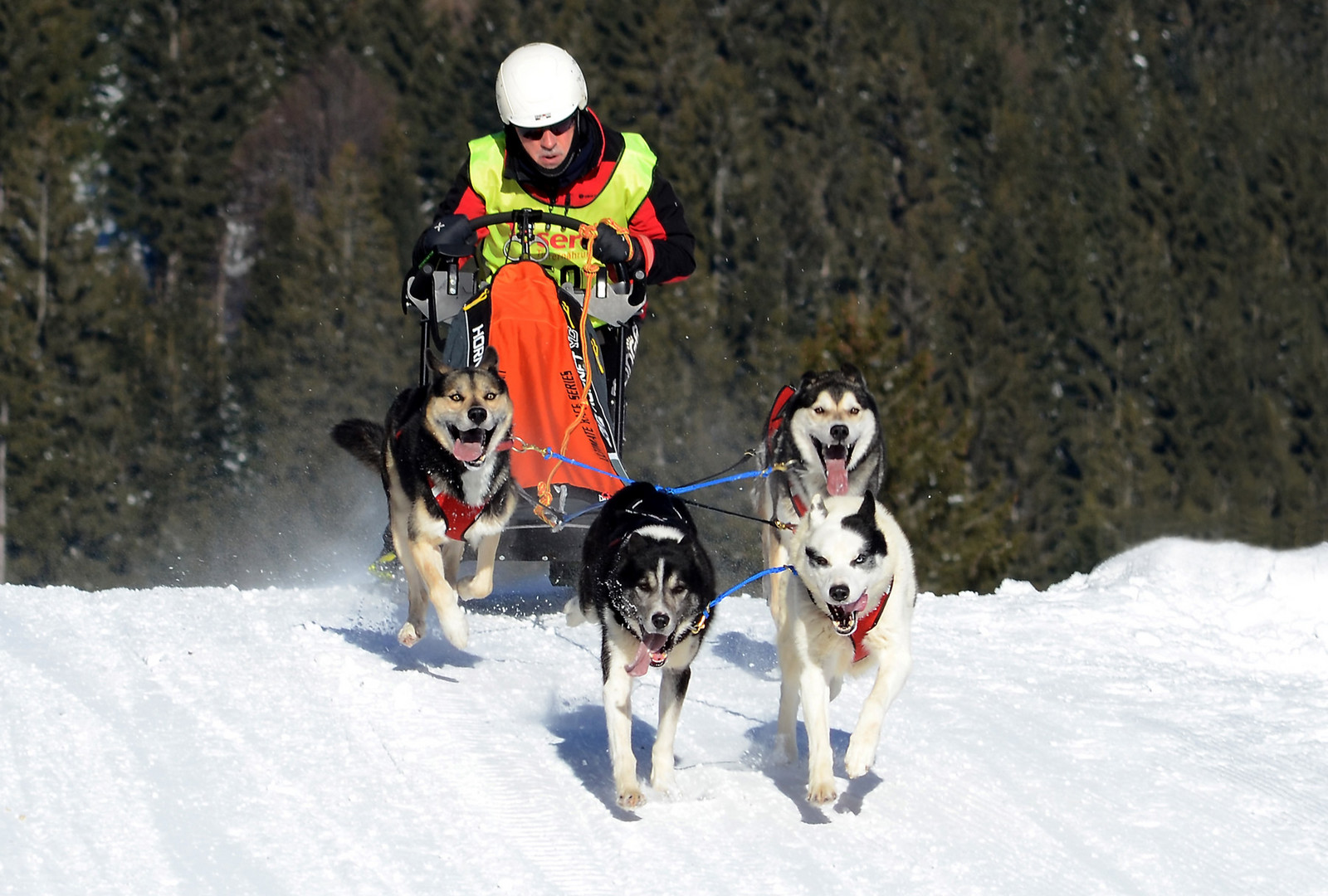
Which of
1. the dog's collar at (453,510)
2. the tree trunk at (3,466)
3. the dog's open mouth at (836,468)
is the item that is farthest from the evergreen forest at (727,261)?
the dog's collar at (453,510)

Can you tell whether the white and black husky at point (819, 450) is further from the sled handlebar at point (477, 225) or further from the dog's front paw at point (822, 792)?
the dog's front paw at point (822, 792)

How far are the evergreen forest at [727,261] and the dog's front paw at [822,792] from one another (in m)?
16.1

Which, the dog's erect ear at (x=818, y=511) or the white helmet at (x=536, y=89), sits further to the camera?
the white helmet at (x=536, y=89)

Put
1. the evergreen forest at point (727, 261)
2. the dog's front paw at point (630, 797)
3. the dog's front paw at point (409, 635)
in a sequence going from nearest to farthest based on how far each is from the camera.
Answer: the dog's front paw at point (630, 797), the dog's front paw at point (409, 635), the evergreen forest at point (727, 261)

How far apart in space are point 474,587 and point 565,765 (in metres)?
1.07

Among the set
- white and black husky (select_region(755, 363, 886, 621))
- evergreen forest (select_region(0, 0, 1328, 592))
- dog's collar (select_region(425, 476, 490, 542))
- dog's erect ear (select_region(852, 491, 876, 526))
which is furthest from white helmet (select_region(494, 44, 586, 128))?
evergreen forest (select_region(0, 0, 1328, 592))

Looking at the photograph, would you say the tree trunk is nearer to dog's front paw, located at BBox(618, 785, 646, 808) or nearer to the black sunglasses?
the black sunglasses

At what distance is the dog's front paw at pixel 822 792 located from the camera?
4.70 m

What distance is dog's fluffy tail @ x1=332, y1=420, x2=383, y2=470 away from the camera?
677 centimetres

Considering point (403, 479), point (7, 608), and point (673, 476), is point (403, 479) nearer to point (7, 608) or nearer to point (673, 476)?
point (7, 608)

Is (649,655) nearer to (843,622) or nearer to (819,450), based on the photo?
(843,622)

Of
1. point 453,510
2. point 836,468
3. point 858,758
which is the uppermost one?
point 836,468

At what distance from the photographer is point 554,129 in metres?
6.87

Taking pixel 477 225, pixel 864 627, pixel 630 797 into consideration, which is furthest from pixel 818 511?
pixel 477 225
